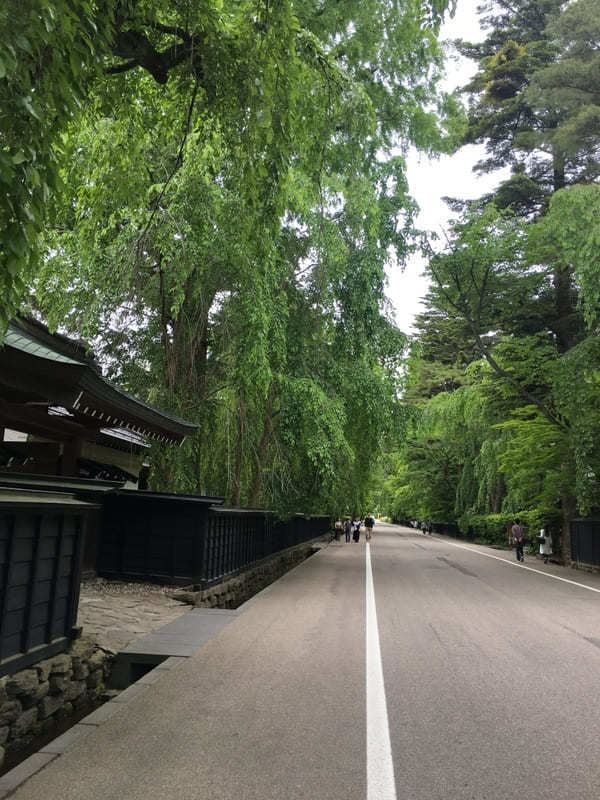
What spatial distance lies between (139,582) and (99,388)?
743 cm

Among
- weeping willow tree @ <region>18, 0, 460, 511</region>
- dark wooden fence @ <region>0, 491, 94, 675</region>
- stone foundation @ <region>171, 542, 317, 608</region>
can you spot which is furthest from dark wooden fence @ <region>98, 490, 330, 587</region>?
dark wooden fence @ <region>0, 491, 94, 675</region>

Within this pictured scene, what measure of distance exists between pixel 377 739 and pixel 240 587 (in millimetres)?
13019

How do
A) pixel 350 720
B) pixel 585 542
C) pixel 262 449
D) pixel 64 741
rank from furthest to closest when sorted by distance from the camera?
pixel 585 542
pixel 262 449
pixel 350 720
pixel 64 741

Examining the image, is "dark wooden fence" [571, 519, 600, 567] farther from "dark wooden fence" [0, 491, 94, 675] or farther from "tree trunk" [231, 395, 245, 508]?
"dark wooden fence" [0, 491, 94, 675]

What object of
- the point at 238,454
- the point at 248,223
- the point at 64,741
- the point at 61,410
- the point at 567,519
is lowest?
the point at 64,741

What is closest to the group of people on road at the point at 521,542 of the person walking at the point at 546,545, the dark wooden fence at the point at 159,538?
the person walking at the point at 546,545

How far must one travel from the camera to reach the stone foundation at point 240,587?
1253 centimetres

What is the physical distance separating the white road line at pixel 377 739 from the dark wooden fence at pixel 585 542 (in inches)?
645

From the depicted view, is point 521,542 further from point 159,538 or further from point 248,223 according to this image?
point 248,223

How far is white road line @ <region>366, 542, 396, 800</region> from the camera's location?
3635mm

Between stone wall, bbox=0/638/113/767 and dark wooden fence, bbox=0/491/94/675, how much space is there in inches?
5.8

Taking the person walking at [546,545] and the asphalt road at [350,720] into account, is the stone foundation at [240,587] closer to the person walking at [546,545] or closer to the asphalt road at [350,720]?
the asphalt road at [350,720]

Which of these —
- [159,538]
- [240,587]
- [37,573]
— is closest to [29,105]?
[37,573]

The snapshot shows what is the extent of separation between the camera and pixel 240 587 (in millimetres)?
16969
